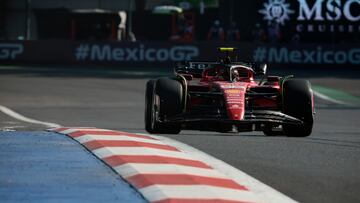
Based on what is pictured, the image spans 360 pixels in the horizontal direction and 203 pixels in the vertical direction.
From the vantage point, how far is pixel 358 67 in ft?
115

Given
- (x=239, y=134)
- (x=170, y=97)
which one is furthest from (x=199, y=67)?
(x=170, y=97)

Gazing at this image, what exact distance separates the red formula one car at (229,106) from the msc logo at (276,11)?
88.4 feet

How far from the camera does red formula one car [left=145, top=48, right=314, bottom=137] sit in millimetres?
13016

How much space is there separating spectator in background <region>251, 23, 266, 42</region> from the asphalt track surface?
18.2 ft

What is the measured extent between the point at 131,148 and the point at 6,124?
22.9 feet

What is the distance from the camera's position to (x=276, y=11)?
41125 millimetres

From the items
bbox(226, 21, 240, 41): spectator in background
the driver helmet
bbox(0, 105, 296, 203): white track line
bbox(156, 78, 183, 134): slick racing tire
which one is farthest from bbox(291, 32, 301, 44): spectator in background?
bbox(0, 105, 296, 203): white track line

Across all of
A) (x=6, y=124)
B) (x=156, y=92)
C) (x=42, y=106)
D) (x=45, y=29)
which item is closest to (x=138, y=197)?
(x=156, y=92)

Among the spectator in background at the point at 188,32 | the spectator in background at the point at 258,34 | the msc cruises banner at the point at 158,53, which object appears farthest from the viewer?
the spectator in background at the point at 188,32

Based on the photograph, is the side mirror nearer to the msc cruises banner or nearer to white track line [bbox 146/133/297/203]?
white track line [bbox 146/133/297/203]

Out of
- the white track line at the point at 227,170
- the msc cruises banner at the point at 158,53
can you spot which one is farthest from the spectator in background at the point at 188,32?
the white track line at the point at 227,170

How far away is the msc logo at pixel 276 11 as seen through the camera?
40531 millimetres

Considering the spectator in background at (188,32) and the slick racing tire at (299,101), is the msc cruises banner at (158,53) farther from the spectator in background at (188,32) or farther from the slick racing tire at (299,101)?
the slick racing tire at (299,101)

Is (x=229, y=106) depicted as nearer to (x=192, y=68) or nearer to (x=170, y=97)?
(x=170, y=97)
